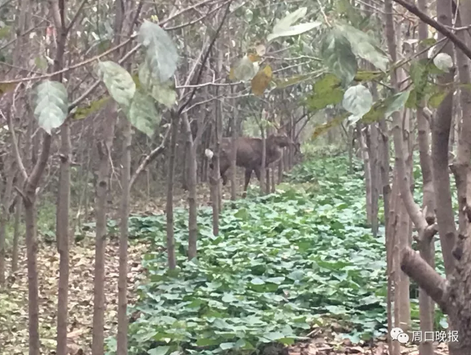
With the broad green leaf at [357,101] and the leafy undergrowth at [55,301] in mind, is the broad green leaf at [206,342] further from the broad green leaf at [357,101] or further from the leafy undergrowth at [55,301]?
the broad green leaf at [357,101]

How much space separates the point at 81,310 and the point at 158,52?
442 cm

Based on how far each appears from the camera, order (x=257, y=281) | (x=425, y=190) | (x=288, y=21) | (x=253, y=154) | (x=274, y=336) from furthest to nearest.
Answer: (x=253, y=154), (x=257, y=281), (x=274, y=336), (x=425, y=190), (x=288, y=21)

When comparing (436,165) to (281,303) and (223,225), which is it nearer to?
(281,303)

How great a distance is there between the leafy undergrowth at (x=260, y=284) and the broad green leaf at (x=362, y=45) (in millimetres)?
2930

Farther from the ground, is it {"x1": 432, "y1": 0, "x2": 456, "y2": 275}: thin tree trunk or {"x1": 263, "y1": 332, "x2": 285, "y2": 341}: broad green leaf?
{"x1": 432, "y1": 0, "x2": 456, "y2": 275}: thin tree trunk

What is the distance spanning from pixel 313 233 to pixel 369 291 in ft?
7.75

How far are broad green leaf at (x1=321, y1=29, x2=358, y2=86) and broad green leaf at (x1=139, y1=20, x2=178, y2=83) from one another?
202 millimetres

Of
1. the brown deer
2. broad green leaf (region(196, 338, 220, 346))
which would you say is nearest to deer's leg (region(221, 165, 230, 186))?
the brown deer

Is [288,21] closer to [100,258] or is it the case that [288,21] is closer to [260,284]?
[100,258]

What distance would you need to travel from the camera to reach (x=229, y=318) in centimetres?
418

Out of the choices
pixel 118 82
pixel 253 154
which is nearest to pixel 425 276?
pixel 118 82

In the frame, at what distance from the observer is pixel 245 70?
1.33 meters

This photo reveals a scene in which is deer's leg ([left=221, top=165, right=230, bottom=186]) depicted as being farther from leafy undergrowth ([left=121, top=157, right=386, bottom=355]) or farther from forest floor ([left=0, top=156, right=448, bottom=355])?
forest floor ([left=0, top=156, right=448, bottom=355])

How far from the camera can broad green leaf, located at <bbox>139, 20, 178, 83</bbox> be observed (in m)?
0.89
